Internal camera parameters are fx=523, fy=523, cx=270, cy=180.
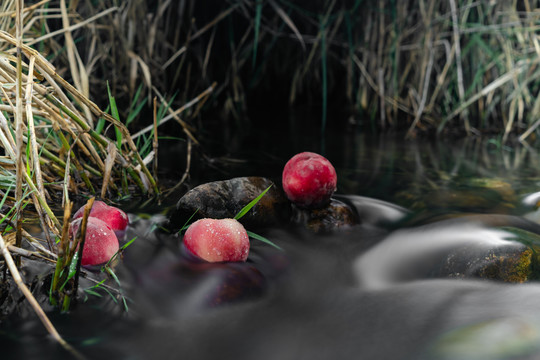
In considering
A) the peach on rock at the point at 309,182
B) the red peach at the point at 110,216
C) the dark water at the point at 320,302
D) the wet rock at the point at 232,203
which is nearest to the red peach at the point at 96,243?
the dark water at the point at 320,302

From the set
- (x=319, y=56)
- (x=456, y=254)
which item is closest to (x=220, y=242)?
(x=456, y=254)

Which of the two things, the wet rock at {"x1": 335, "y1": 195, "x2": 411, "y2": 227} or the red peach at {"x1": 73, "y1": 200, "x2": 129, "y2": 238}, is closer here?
the red peach at {"x1": 73, "y1": 200, "x2": 129, "y2": 238}

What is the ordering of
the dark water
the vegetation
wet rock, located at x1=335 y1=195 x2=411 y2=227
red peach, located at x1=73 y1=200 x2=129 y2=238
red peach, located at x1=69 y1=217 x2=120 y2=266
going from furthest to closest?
the vegetation
wet rock, located at x1=335 y1=195 x2=411 y2=227
red peach, located at x1=73 y1=200 x2=129 y2=238
red peach, located at x1=69 y1=217 x2=120 y2=266
the dark water

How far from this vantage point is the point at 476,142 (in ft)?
12.3

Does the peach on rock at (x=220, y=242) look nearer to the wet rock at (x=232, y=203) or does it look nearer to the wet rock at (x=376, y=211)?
the wet rock at (x=232, y=203)

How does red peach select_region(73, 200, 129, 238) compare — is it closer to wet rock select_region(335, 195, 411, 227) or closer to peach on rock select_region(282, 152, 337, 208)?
peach on rock select_region(282, 152, 337, 208)

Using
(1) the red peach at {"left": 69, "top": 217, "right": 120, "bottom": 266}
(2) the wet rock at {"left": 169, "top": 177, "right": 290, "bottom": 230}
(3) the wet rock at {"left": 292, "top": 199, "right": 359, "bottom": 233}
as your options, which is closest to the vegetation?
(2) the wet rock at {"left": 169, "top": 177, "right": 290, "bottom": 230}

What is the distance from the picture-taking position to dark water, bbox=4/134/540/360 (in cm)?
112

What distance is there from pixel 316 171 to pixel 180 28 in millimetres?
2411

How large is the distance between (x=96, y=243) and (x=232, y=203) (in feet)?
1.80

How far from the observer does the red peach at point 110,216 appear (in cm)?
159

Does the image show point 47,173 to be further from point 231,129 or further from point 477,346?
point 231,129

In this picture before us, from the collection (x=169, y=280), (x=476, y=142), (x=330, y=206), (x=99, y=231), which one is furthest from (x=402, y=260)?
(x=476, y=142)

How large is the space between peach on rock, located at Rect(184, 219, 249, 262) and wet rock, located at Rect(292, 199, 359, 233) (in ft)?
1.29
